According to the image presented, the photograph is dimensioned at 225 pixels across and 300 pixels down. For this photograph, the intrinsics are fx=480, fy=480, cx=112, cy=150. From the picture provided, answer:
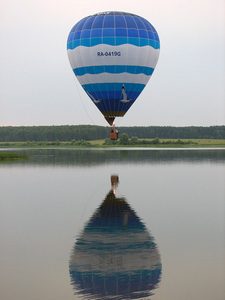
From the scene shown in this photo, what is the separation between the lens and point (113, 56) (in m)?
36.7

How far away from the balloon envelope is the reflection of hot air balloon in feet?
56.9

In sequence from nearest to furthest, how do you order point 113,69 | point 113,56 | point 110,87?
point 113,56
point 113,69
point 110,87

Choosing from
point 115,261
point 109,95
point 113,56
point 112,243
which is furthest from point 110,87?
point 115,261

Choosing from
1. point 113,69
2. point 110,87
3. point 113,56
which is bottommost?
point 110,87

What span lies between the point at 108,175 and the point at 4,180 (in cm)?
1000

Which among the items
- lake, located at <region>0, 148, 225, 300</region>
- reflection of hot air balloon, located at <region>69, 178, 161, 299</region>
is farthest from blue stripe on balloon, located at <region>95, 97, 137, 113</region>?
reflection of hot air balloon, located at <region>69, 178, 161, 299</region>

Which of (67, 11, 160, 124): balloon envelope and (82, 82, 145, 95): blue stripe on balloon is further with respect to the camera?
(82, 82, 145, 95): blue stripe on balloon

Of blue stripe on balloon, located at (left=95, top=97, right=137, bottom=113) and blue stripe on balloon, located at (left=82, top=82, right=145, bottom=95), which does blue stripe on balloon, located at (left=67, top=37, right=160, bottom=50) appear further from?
blue stripe on balloon, located at (left=95, top=97, right=137, bottom=113)

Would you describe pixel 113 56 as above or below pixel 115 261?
above

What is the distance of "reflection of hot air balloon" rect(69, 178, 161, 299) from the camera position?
12845 mm

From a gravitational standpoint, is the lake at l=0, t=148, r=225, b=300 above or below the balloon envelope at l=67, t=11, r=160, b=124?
below

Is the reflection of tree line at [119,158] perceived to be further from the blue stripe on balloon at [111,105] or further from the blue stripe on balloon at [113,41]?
the blue stripe on balloon at [113,41]

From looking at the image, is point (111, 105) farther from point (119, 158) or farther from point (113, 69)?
point (119, 158)

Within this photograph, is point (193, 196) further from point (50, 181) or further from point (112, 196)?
point (50, 181)
